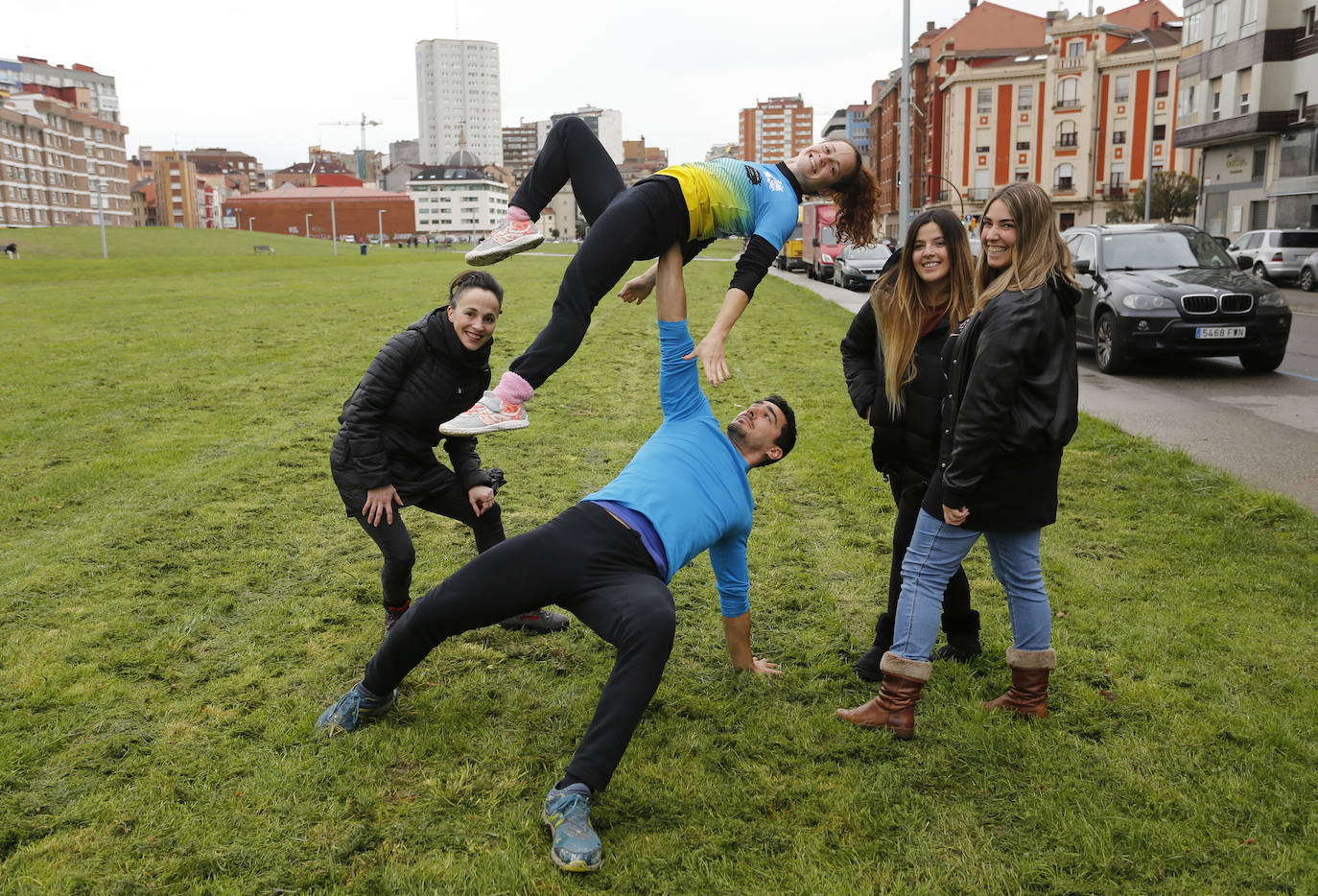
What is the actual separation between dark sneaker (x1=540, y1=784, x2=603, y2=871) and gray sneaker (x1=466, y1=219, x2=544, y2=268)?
2688 mm

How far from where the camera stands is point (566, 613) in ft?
17.0

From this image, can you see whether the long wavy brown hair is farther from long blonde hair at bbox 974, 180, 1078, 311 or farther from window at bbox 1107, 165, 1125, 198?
window at bbox 1107, 165, 1125, 198

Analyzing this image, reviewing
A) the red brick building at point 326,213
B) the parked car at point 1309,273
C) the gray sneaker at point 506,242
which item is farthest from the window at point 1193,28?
the red brick building at point 326,213

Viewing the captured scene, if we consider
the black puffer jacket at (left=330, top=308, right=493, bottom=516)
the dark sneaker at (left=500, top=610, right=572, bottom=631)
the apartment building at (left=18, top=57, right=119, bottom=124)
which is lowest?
the dark sneaker at (left=500, top=610, right=572, bottom=631)

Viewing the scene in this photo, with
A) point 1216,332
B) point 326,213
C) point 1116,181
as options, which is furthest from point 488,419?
point 326,213

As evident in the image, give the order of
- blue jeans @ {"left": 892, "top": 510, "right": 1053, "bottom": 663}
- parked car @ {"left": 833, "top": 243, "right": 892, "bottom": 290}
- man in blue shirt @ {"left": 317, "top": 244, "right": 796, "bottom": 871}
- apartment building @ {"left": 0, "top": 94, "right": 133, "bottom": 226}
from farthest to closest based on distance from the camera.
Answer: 1. apartment building @ {"left": 0, "top": 94, "right": 133, "bottom": 226}
2. parked car @ {"left": 833, "top": 243, "right": 892, "bottom": 290}
3. blue jeans @ {"left": 892, "top": 510, "right": 1053, "bottom": 663}
4. man in blue shirt @ {"left": 317, "top": 244, "right": 796, "bottom": 871}

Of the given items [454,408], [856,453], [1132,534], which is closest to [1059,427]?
[454,408]

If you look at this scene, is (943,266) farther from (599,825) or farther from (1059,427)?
(599,825)

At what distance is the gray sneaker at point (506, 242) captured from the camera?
4723 mm

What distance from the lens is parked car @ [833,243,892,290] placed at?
28562 millimetres

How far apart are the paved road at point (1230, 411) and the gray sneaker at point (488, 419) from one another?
6.02m

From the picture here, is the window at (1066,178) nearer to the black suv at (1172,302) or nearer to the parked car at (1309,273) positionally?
the parked car at (1309,273)

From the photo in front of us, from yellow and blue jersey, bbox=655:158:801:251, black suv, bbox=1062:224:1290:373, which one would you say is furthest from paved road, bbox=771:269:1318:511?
yellow and blue jersey, bbox=655:158:801:251

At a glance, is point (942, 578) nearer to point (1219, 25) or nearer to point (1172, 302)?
point (1172, 302)
